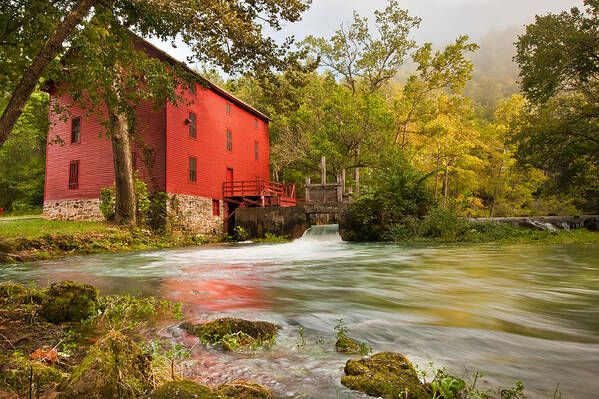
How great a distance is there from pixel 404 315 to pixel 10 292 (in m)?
4.74

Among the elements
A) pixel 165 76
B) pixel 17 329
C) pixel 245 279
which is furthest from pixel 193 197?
pixel 17 329

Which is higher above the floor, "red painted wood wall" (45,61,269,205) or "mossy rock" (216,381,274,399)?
"red painted wood wall" (45,61,269,205)

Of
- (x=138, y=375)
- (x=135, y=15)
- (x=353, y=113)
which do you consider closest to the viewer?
(x=138, y=375)

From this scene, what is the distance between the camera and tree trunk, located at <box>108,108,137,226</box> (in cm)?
1533

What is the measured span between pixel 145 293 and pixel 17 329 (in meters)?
2.10

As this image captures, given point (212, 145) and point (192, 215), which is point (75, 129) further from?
point (192, 215)

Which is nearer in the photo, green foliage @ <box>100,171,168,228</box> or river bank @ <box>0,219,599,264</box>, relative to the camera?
river bank @ <box>0,219,599,264</box>

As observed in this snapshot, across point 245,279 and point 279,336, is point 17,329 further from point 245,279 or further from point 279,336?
point 245,279

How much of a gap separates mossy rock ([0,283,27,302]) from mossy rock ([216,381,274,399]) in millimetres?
3541

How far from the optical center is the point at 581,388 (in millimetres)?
2104

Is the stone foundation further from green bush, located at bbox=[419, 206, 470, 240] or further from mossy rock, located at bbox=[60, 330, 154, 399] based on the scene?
mossy rock, located at bbox=[60, 330, 154, 399]

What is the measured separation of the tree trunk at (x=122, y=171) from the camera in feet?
50.3

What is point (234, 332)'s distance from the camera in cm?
292

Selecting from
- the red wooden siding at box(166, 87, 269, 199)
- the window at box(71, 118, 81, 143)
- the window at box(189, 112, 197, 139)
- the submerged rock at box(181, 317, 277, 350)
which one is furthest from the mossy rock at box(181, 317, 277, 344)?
the window at box(71, 118, 81, 143)
